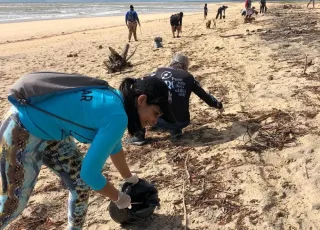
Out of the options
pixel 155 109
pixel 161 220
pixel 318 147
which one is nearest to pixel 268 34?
pixel 318 147

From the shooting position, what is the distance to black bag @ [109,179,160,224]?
279 centimetres

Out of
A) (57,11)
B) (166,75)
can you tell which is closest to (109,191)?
(166,75)

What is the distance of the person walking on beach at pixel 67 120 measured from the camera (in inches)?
71.6

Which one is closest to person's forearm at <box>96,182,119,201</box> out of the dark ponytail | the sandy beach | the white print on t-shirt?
the dark ponytail

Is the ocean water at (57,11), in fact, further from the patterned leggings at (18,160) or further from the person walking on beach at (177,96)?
the patterned leggings at (18,160)

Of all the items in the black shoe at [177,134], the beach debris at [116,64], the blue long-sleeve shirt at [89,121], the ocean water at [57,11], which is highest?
the blue long-sleeve shirt at [89,121]

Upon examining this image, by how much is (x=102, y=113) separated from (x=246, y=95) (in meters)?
4.23

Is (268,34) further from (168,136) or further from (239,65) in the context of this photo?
(168,136)

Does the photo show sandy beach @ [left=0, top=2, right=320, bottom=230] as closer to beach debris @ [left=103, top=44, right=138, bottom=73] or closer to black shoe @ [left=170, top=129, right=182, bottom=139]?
black shoe @ [left=170, top=129, right=182, bottom=139]

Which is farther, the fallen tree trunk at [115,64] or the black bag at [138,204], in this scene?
the fallen tree trunk at [115,64]

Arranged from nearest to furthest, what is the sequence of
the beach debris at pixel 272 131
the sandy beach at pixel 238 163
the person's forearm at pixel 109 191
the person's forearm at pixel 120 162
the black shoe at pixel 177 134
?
the person's forearm at pixel 109 191, the person's forearm at pixel 120 162, the sandy beach at pixel 238 163, the beach debris at pixel 272 131, the black shoe at pixel 177 134

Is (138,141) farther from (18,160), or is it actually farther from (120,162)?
(18,160)

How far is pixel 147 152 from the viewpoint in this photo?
425 centimetres

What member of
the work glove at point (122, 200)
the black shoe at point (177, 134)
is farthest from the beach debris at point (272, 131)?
the work glove at point (122, 200)
